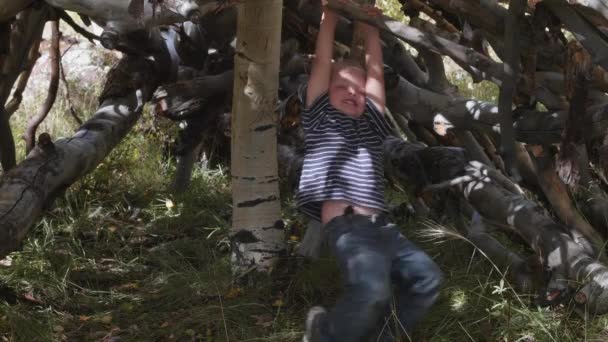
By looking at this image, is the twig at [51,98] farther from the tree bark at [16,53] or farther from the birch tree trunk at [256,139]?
the birch tree trunk at [256,139]

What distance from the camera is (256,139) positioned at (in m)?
4.24

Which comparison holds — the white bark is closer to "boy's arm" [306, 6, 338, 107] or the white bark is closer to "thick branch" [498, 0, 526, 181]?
"boy's arm" [306, 6, 338, 107]

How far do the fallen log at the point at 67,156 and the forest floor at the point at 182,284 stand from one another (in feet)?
1.45

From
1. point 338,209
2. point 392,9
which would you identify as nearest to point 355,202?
point 338,209

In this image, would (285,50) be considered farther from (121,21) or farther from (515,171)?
(515,171)

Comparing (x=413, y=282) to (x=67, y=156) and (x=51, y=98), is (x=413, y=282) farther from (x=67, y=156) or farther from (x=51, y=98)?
(x=51, y=98)

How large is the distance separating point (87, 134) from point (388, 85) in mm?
1813

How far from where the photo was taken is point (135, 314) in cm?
432

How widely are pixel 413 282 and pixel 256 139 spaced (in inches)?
47.2

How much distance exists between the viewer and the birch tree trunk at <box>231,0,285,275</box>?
405 centimetres

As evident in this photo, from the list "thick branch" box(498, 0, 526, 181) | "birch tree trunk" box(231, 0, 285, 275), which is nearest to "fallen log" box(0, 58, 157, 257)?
"birch tree trunk" box(231, 0, 285, 275)

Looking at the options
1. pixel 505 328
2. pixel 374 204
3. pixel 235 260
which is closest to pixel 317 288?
pixel 235 260

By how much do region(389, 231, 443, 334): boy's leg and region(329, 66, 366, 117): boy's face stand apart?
0.68 m

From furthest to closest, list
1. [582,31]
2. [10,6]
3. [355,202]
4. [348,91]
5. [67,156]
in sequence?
[67,156], [10,6], [348,91], [355,202], [582,31]
